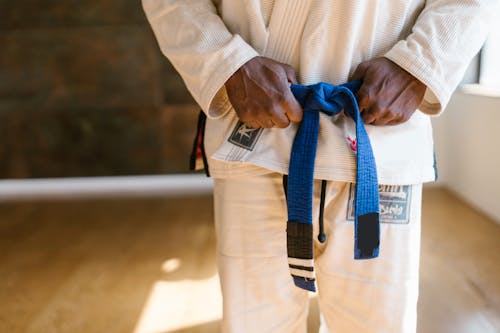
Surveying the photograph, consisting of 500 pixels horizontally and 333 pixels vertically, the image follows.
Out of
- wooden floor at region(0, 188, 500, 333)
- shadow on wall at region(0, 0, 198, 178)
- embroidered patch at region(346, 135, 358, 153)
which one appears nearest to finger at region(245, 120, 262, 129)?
embroidered patch at region(346, 135, 358, 153)

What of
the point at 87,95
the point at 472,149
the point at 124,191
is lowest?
the point at 124,191

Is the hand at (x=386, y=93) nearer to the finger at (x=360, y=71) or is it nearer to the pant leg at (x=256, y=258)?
the finger at (x=360, y=71)

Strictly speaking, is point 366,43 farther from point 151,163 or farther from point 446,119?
point 151,163

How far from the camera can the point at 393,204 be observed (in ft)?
2.18

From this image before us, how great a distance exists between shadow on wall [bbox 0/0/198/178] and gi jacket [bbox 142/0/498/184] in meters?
2.15

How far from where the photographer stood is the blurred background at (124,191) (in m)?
1.45

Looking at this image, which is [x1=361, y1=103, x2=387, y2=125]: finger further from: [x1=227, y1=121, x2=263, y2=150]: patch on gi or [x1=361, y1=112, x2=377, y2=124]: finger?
[x1=227, y1=121, x2=263, y2=150]: patch on gi

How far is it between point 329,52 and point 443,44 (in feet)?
0.52

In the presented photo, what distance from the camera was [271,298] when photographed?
71cm

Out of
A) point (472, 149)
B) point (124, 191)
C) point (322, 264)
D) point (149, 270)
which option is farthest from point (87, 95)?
point (322, 264)

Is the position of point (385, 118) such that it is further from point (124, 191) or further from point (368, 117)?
point (124, 191)

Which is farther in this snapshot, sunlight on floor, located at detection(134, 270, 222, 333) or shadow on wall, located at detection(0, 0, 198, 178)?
shadow on wall, located at detection(0, 0, 198, 178)

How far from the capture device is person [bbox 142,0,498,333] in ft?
2.05

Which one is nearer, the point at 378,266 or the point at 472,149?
the point at 378,266
